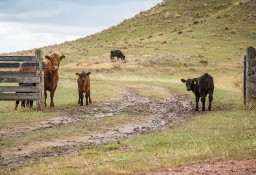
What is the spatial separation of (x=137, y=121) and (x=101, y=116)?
6.43 ft

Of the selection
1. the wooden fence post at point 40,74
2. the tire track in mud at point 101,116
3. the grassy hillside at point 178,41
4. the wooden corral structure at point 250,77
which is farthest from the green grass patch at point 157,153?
the grassy hillside at point 178,41

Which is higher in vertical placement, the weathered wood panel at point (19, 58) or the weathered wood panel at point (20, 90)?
the weathered wood panel at point (19, 58)

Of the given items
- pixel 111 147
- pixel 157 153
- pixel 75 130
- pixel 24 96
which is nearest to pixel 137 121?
pixel 75 130

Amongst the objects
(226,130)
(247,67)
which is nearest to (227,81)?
(247,67)

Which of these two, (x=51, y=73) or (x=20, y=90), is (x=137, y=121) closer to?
(x=20, y=90)

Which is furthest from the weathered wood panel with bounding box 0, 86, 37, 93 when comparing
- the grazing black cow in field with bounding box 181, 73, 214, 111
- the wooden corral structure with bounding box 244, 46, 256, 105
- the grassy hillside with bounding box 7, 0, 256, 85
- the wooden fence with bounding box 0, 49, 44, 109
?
the grassy hillside with bounding box 7, 0, 256, 85

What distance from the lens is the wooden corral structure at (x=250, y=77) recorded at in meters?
21.3

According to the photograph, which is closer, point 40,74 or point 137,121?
point 137,121

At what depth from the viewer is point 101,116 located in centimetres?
1994

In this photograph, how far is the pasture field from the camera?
1038 centimetres

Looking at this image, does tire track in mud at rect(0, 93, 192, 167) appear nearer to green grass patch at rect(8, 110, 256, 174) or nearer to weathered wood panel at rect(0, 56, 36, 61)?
green grass patch at rect(8, 110, 256, 174)

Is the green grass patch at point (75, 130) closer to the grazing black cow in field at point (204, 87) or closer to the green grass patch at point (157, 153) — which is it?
the green grass patch at point (157, 153)

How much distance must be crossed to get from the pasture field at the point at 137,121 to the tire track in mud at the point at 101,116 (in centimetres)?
2

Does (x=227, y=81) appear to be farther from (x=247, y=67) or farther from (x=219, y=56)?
→ (x=247, y=67)
